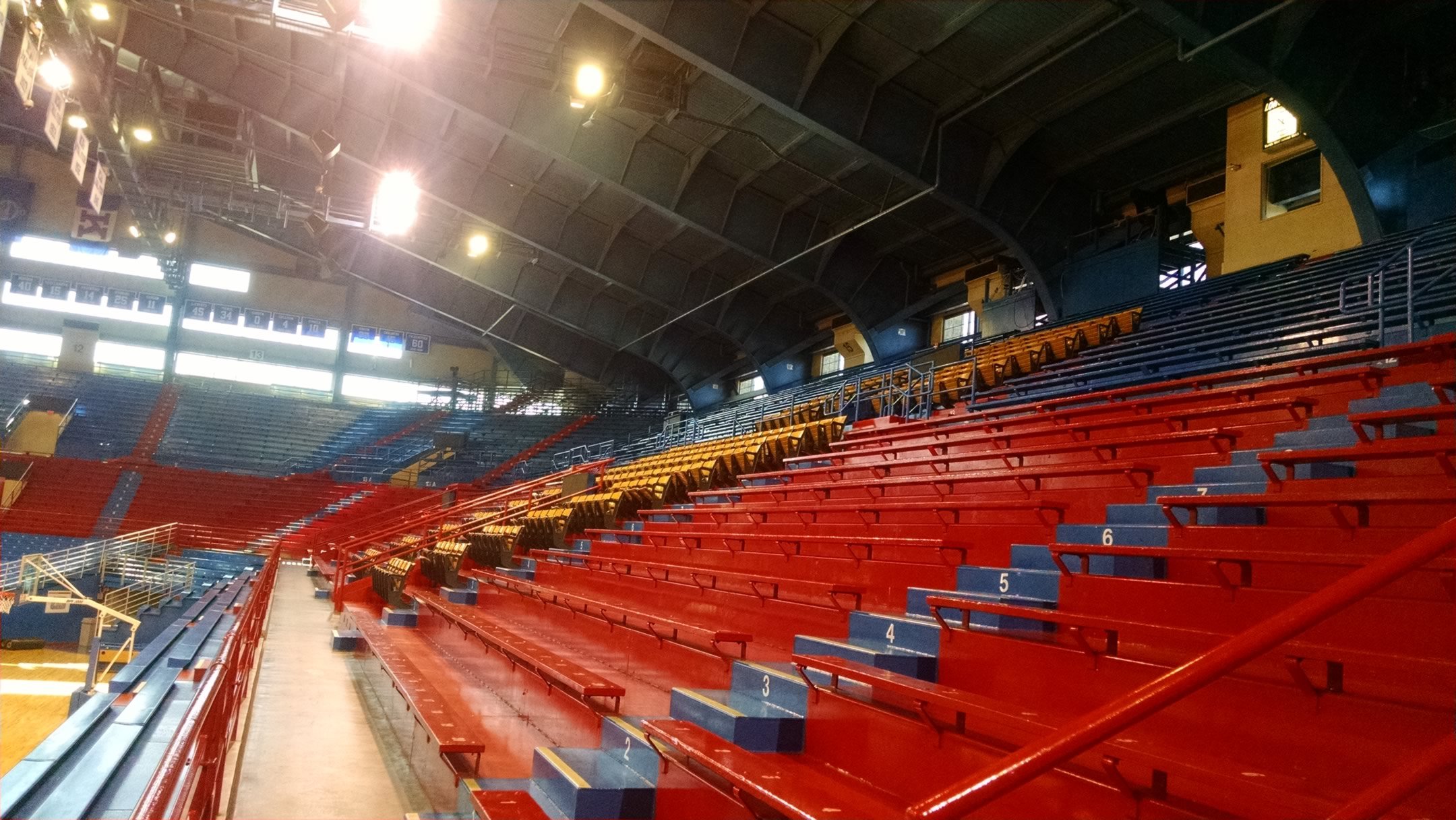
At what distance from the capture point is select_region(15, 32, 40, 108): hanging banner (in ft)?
30.6

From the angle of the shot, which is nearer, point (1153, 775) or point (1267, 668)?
point (1153, 775)

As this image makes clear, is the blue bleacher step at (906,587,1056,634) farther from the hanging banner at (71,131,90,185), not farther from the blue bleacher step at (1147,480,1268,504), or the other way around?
the hanging banner at (71,131,90,185)

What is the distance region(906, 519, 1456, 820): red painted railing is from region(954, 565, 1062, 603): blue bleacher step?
195 centimetres

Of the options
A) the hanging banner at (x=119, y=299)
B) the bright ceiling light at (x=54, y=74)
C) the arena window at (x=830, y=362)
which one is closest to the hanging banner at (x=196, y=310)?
the hanging banner at (x=119, y=299)

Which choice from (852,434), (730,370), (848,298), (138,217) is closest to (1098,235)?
(848,298)

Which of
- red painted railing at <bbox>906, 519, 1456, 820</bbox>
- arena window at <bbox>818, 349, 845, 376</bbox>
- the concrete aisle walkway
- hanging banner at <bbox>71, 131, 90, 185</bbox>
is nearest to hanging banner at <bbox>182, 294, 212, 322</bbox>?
hanging banner at <bbox>71, 131, 90, 185</bbox>

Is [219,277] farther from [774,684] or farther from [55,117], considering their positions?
[774,684]

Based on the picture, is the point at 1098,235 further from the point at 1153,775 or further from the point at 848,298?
the point at 1153,775

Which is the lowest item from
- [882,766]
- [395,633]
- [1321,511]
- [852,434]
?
[395,633]

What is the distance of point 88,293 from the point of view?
83.1 feet

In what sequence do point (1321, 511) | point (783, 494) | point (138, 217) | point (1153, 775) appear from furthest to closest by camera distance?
point (138, 217) < point (783, 494) < point (1321, 511) < point (1153, 775)

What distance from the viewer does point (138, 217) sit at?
21344 mm

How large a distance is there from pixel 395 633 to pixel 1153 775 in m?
8.57

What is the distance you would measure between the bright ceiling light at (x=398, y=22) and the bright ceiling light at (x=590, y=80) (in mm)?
1845
